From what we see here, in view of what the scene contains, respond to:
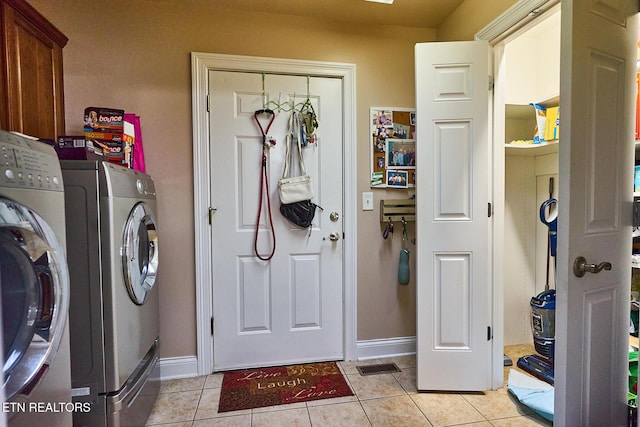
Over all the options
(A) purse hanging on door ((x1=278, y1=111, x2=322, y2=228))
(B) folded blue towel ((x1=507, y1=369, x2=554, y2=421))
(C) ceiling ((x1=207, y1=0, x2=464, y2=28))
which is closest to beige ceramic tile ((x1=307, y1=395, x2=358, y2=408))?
(B) folded blue towel ((x1=507, y1=369, x2=554, y2=421))

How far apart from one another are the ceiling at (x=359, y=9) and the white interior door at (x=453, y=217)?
19.8 inches

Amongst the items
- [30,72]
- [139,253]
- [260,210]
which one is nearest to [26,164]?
[139,253]

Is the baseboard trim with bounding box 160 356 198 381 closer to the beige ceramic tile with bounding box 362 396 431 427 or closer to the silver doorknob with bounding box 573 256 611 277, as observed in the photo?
the beige ceramic tile with bounding box 362 396 431 427

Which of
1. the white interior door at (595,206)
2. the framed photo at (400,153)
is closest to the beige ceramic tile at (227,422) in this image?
the white interior door at (595,206)

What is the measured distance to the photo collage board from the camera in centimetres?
225

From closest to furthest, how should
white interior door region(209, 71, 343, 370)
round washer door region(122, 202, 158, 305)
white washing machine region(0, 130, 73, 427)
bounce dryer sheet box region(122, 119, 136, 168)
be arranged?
white washing machine region(0, 130, 73, 427) → round washer door region(122, 202, 158, 305) → bounce dryer sheet box region(122, 119, 136, 168) → white interior door region(209, 71, 343, 370)

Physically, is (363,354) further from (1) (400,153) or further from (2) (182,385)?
(1) (400,153)

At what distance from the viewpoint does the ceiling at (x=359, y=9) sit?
1980 millimetres

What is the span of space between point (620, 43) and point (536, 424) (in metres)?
1.79

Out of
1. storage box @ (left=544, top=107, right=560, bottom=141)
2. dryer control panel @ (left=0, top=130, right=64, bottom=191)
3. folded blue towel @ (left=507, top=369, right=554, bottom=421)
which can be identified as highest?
storage box @ (left=544, top=107, right=560, bottom=141)

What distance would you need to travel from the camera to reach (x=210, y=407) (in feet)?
5.75

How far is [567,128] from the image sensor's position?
107 cm

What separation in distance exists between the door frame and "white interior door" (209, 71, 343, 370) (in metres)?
0.04

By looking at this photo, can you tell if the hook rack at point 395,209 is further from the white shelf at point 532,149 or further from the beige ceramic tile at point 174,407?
the beige ceramic tile at point 174,407
